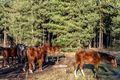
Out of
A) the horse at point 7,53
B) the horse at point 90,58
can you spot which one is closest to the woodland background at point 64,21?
the horse at point 7,53

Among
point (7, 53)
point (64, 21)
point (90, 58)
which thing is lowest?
point (7, 53)

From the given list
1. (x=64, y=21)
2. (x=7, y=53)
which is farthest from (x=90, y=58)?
(x=64, y=21)

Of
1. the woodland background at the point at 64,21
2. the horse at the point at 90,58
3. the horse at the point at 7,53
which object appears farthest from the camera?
the woodland background at the point at 64,21

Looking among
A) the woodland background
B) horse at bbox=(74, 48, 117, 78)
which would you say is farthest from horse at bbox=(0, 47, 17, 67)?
the woodland background

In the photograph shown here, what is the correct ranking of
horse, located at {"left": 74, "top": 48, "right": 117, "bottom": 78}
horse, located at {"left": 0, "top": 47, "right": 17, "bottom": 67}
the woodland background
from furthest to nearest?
the woodland background, horse, located at {"left": 0, "top": 47, "right": 17, "bottom": 67}, horse, located at {"left": 74, "top": 48, "right": 117, "bottom": 78}

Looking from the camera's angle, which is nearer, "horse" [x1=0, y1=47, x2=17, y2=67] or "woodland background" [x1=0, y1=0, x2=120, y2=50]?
"horse" [x1=0, y1=47, x2=17, y2=67]

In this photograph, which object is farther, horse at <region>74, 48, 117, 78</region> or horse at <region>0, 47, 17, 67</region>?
horse at <region>0, 47, 17, 67</region>

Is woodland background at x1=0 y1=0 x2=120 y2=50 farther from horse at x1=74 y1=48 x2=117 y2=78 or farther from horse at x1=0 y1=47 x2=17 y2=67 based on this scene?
horse at x1=74 y1=48 x2=117 y2=78

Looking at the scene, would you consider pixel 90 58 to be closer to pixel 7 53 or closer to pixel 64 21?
pixel 7 53

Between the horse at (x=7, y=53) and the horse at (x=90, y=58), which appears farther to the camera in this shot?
the horse at (x=7, y=53)

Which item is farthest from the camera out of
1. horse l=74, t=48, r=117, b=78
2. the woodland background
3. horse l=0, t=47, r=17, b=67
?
the woodland background

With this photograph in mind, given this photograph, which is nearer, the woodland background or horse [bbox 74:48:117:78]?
horse [bbox 74:48:117:78]

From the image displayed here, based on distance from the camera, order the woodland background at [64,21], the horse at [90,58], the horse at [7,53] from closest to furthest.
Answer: the horse at [90,58] < the horse at [7,53] < the woodland background at [64,21]

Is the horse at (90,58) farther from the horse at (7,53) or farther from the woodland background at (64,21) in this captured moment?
the woodland background at (64,21)
